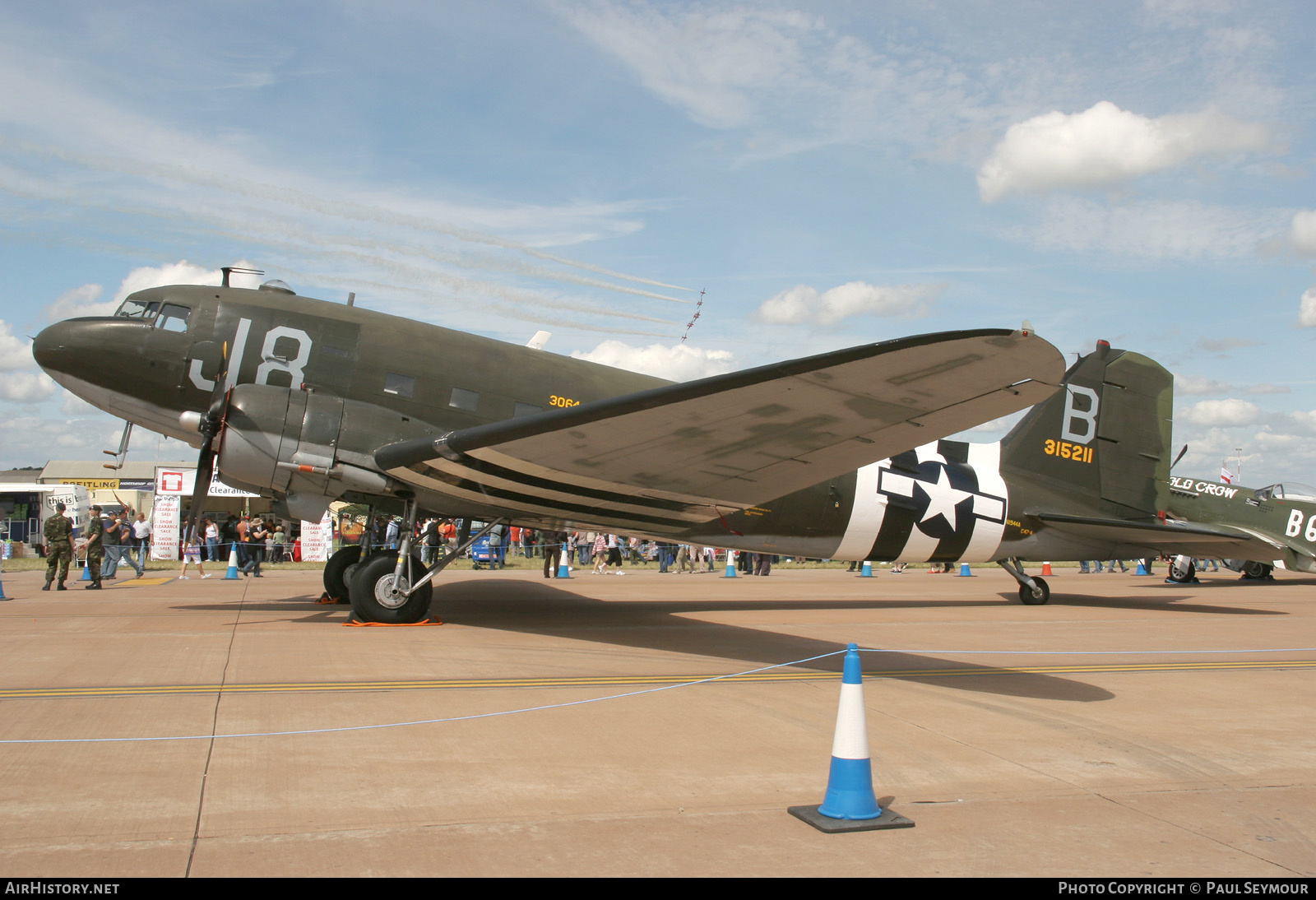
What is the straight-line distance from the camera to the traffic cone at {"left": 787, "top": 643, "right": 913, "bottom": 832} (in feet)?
13.4

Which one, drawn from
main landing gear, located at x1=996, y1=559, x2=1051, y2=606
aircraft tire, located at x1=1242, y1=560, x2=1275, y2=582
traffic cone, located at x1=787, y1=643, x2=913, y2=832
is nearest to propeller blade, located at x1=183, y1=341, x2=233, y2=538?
traffic cone, located at x1=787, y1=643, x2=913, y2=832

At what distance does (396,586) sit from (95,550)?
9970mm

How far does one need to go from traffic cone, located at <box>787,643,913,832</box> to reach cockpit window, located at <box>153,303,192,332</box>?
1030 cm

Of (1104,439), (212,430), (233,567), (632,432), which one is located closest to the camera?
(632,432)

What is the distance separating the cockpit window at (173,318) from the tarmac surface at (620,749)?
3824 mm

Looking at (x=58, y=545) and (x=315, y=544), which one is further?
(x=315, y=544)

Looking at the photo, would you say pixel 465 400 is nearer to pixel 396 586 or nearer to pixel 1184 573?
pixel 396 586

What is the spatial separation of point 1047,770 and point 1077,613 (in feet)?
35.5

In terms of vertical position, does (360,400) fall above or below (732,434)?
above

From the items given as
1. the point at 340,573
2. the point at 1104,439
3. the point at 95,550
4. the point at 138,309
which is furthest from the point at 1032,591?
the point at 95,550

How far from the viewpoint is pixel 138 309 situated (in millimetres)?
11289

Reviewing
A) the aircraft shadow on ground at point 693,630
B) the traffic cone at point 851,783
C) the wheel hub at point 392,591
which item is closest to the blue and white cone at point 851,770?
the traffic cone at point 851,783

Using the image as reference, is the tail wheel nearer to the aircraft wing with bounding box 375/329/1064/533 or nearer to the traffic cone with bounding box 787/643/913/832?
the aircraft wing with bounding box 375/329/1064/533

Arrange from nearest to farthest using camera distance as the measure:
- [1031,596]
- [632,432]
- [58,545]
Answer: [632,432]
[1031,596]
[58,545]
